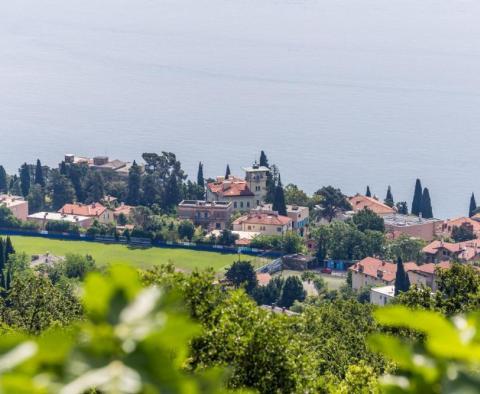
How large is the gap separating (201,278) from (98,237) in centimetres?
3713

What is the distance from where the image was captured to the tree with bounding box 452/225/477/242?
4484cm

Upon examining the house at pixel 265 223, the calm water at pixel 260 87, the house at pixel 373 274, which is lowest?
the house at pixel 373 274

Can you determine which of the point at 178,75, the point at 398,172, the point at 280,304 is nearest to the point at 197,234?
the point at 280,304

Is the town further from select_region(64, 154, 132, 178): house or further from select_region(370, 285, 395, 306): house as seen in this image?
select_region(370, 285, 395, 306): house

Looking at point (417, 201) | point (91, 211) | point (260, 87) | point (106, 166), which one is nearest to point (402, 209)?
point (417, 201)

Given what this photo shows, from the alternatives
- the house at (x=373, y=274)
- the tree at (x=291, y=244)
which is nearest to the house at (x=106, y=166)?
the tree at (x=291, y=244)

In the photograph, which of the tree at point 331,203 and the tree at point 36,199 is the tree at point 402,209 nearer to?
the tree at point 331,203

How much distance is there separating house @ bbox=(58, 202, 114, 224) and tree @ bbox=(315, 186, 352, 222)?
964 centimetres

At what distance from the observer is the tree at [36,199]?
49.0 meters

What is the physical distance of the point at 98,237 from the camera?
45156mm

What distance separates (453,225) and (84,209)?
16.4m

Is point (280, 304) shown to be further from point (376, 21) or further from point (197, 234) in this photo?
point (376, 21)

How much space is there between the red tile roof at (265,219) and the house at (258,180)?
2805mm

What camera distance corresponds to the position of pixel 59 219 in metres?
46.8
